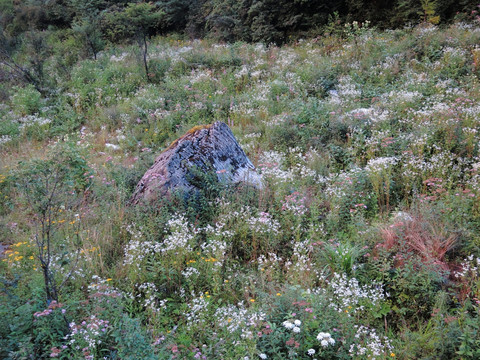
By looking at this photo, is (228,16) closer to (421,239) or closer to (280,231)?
(280,231)

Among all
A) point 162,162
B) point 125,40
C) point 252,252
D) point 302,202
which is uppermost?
point 125,40

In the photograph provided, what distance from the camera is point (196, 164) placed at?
588 centimetres

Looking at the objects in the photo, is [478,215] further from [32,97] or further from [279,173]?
[32,97]

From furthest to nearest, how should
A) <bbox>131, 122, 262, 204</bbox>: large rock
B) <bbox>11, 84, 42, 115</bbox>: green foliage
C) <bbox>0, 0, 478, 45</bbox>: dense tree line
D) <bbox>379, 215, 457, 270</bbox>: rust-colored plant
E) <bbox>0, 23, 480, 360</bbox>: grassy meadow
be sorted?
<bbox>0, 0, 478, 45</bbox>: dense tree line, <bbox>11, 84, 42, 115</bbox>: green foliage, <bbox>131, 122, 262, 204</bbox>: large rock, <bbox>379, 215, 457, 270</bbox>: rust-colored plant, <bbox>0, 23, 480, 360</bbox>: grassy meadow

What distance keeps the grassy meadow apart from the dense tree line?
3.41 metres

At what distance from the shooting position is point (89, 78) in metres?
13.8

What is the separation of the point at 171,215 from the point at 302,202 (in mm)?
2075

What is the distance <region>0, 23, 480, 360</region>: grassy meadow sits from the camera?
3148 millimetres

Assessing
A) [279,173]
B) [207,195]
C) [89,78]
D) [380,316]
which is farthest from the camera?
[89,78]

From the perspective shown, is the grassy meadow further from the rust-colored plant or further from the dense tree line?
the dense tree line

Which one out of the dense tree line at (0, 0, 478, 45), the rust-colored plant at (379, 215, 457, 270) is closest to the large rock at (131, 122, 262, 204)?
the rust-colored plant at (379, 215, 457, 270)

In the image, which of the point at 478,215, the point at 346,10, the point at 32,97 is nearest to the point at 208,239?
the point at 478,215

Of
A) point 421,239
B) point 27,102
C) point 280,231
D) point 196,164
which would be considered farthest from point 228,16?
point 421,239

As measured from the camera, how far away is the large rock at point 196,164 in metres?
5.65
